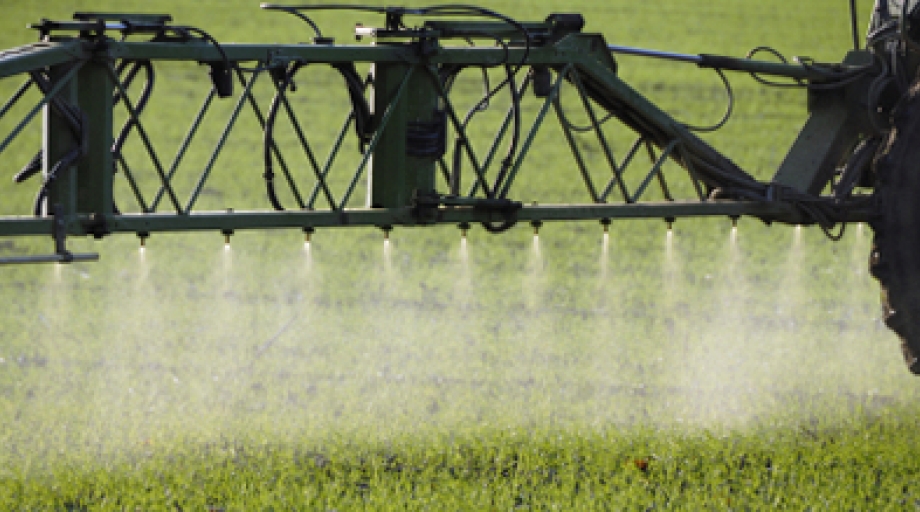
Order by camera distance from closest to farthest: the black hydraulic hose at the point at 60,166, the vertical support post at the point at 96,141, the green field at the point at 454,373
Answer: the black hydraulic hose at the point at 60,166 → the vertical support post at the point at 96,141 → the green field at the point at 454,373

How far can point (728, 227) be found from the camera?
46.2ft

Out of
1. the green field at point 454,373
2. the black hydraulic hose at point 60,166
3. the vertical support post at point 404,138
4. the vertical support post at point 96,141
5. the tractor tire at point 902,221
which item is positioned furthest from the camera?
the tractor tire at point 902,221

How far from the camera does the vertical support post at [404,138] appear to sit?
685cm

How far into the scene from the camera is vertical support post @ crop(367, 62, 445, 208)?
6.85 metres

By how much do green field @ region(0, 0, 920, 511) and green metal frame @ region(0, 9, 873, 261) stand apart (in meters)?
0.75

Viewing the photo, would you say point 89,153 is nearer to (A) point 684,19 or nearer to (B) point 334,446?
(B) point 334,446

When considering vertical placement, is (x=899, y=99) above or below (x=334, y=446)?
above

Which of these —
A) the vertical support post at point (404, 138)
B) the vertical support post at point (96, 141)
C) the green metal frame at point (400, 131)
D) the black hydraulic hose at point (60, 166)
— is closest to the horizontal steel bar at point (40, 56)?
the green metal frame at point (400, 131)

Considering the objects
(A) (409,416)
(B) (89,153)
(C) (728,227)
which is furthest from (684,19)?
(B) (89,153)

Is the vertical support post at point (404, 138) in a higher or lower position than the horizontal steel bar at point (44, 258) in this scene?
higher

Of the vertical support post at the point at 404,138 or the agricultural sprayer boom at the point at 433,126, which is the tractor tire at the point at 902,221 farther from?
the vertical support post at the point at 404,138

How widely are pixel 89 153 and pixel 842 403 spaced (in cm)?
534

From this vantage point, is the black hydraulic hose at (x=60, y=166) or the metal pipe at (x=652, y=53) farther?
the metal pipe at (x=652, y=53)

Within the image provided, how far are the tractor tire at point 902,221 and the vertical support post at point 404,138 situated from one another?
2651mm
